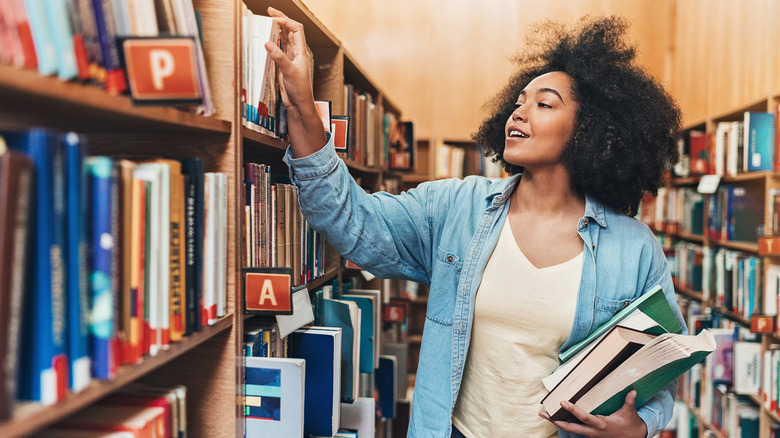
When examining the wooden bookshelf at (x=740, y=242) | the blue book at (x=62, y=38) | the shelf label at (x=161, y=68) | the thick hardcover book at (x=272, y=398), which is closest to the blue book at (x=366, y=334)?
the thick hardcover book at (x=272, y=398)

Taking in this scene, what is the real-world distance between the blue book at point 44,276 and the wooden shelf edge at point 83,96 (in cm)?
4

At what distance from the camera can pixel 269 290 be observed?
1086 mm

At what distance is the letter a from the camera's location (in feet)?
3.55

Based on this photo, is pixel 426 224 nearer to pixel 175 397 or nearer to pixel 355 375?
pixel 355 375

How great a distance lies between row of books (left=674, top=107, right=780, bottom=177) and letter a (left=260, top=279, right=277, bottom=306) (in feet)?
8.00

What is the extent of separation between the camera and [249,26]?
116cm

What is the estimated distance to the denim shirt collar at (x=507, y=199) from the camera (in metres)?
1.40

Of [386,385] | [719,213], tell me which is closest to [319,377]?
[386,385]

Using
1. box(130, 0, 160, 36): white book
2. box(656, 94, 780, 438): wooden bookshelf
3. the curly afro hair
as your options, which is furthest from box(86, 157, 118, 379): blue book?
box(656, 94, 780, 438): wooden bookshelf

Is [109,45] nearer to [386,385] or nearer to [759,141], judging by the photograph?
[386,385]

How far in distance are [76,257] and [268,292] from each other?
1.60ft

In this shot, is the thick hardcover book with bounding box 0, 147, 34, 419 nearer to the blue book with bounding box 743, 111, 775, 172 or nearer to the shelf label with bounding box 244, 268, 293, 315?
the shelf label with bounding box 244, 268, 293, 315

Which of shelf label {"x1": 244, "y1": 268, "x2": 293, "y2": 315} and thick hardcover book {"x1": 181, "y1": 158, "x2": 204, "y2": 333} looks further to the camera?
shelf label {"x1": 244, "y1": 268, "x2": 293, "y2": 315}

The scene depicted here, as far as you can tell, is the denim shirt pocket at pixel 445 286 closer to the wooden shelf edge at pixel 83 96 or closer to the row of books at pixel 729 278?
the wooden shelf edge at pixel 83 96
